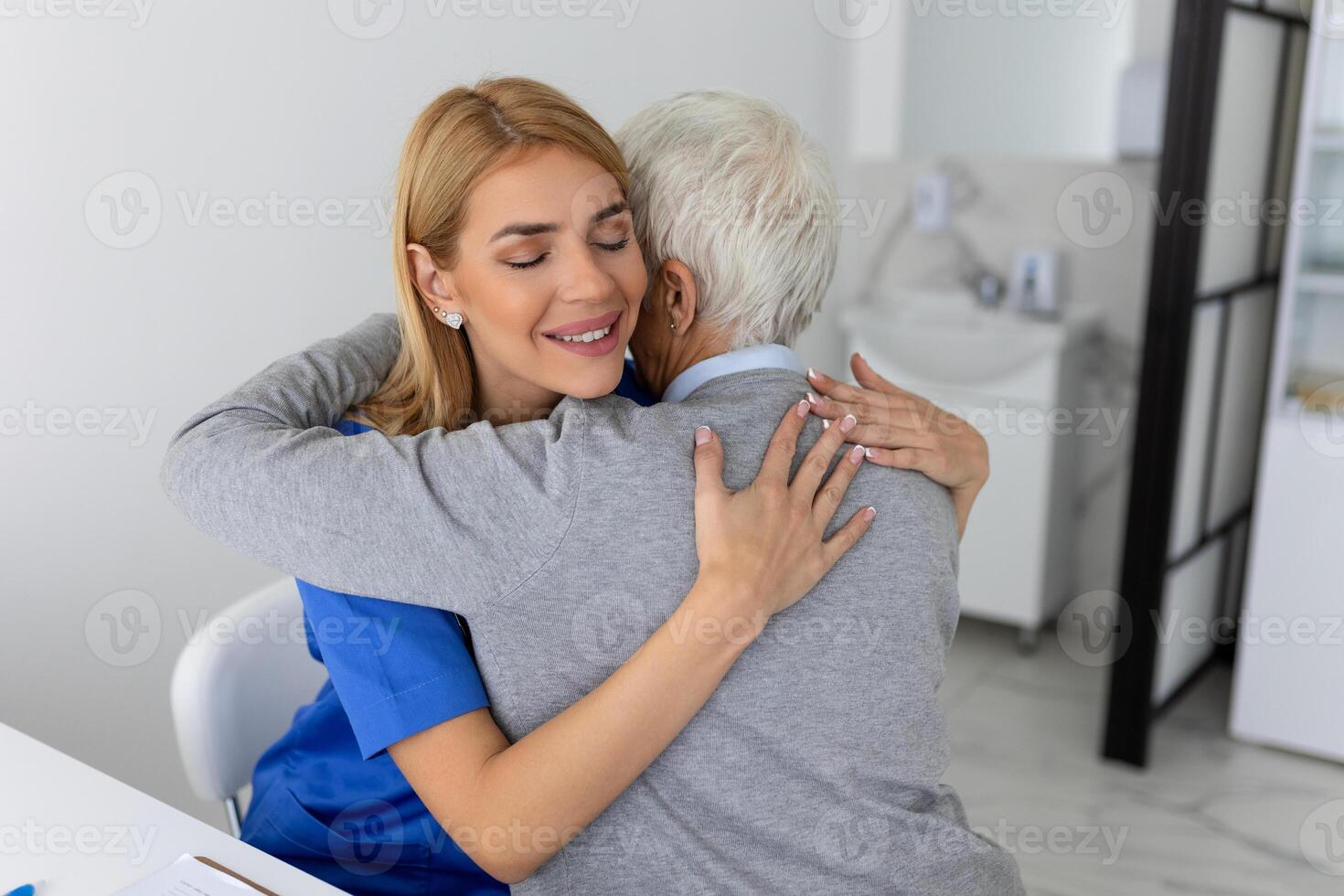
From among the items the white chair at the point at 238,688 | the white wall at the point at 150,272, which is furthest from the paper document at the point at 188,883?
the white wall at the point at 150,272

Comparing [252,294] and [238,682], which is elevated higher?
[252,294]

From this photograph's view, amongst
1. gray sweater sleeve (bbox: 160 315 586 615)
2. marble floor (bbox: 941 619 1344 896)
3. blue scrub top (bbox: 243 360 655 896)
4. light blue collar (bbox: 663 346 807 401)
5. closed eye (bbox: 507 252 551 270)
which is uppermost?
closed eye (bbox: 507 252 551 270)

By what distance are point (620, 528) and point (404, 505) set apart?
18 centimetres

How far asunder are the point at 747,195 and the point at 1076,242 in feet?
7.66

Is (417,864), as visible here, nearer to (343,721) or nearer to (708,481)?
(343,721)

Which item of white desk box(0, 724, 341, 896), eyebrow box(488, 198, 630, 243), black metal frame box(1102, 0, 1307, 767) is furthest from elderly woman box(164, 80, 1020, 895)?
black metal frame box(1102, 0, 1307, 767)

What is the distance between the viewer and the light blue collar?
112 centimetres

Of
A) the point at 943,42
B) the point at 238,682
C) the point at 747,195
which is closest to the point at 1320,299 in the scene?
the point at 943,42

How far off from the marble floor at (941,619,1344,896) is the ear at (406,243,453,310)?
5.55 ft

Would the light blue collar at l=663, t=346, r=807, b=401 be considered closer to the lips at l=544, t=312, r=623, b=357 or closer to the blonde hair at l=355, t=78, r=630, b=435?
the lips at l=544, t=312, r=623, b=357

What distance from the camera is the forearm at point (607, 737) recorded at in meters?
0.95

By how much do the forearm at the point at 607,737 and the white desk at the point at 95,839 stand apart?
0.15m

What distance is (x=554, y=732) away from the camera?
96cm

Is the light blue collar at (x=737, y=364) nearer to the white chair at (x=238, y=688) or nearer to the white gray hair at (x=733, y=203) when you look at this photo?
the white gray hair at (x=733, y=203)
